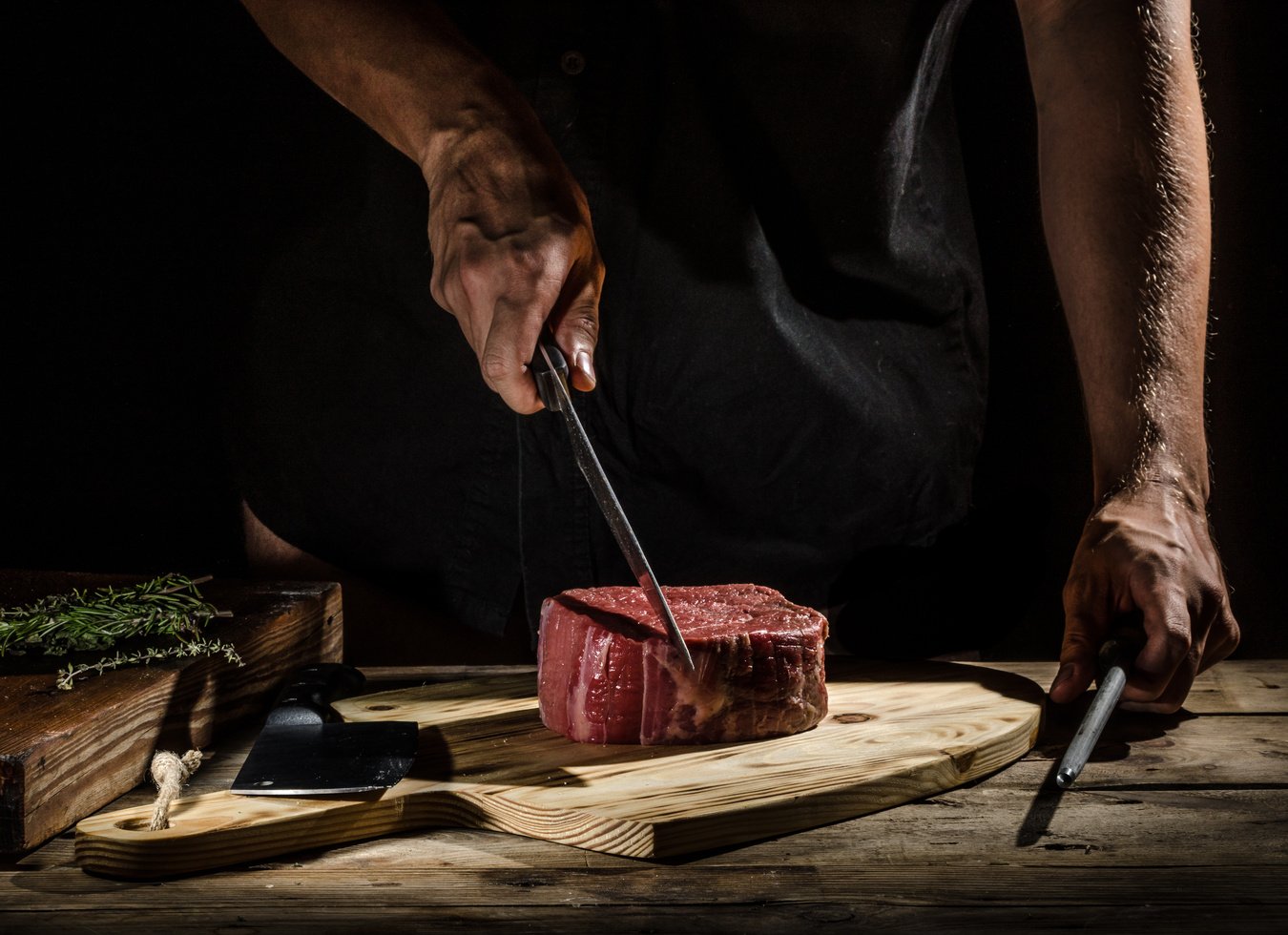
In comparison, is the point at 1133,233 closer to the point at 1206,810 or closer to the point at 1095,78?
the point at 1095,78

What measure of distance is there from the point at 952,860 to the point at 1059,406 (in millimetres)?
1998

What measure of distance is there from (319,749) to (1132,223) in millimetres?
1515

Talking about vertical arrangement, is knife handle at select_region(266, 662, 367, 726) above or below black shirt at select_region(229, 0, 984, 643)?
below

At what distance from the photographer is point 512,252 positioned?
5.19ft

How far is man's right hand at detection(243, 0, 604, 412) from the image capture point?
158 centimetres

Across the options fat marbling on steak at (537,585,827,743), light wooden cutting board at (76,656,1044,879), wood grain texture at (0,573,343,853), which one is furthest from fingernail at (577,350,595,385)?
wood grain texture at (0,573,343,853)

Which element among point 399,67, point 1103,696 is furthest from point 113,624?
point 1103,696

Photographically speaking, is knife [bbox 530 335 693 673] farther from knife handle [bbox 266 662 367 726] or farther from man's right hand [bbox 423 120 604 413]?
knife handle [bbox 266 662 367 726]

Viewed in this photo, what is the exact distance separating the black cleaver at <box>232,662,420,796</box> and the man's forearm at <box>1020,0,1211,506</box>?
117 cm

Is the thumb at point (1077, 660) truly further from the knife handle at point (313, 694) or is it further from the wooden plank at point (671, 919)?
the knife handle at point (313, 694)

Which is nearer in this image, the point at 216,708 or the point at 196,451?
the point at 216,708

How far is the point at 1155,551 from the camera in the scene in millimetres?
1670

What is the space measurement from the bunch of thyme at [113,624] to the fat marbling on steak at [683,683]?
46 centimetres

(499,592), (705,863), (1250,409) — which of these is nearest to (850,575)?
(499,592)
